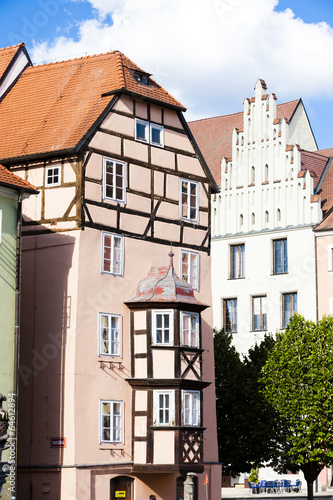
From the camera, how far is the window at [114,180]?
136 ft

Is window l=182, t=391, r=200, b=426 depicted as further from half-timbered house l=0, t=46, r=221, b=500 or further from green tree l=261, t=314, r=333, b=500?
green tree l=261, t=314, r=333, b=500

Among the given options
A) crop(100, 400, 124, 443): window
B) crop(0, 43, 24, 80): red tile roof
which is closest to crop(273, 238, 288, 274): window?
crop(0, 43, 24, 80): red tile roof

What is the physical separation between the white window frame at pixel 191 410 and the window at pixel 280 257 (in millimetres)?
20626

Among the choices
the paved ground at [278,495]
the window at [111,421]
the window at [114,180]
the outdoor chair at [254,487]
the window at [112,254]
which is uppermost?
the window at [114,180]

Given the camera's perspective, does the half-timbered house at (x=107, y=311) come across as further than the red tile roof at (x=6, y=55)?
No

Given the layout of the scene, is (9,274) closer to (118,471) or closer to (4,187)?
(4,187)

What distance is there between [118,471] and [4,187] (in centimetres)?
1138

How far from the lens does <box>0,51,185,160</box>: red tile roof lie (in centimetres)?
4222

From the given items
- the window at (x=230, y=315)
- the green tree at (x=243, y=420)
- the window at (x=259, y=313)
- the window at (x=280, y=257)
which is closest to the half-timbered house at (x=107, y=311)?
the green tree at (x=243, y=420)

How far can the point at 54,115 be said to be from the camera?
43719 mm

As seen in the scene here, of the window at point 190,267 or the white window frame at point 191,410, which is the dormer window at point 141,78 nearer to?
the window at point 190,267

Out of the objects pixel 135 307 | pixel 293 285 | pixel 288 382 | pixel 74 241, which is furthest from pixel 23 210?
pixel 293 285

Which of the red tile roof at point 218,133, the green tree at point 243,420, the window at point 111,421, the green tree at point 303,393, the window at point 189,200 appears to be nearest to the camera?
the window at point 111,421

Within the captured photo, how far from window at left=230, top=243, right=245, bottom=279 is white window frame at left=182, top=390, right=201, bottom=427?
71.4ft
